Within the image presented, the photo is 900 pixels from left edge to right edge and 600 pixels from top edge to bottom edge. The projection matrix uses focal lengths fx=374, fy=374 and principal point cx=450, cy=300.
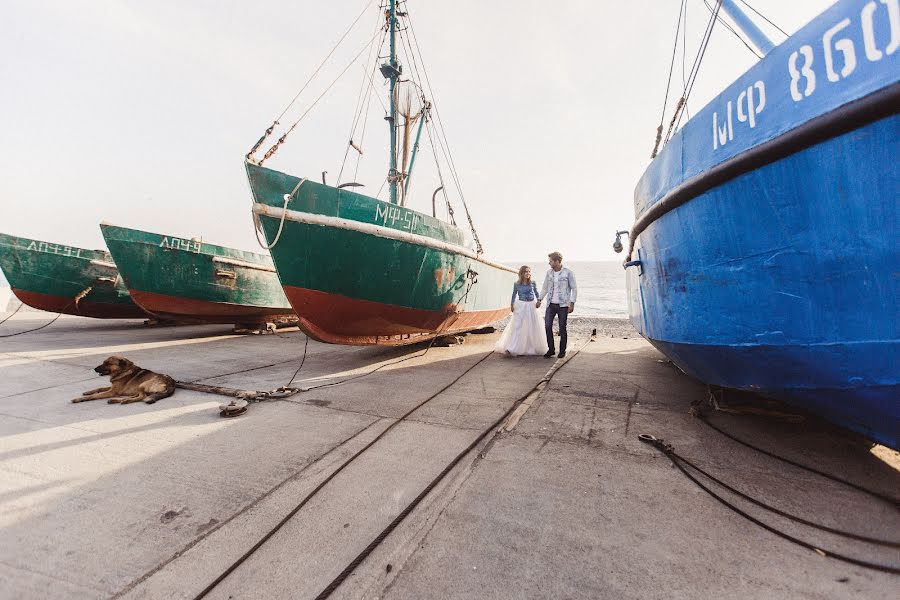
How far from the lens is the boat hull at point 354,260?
12.9ft

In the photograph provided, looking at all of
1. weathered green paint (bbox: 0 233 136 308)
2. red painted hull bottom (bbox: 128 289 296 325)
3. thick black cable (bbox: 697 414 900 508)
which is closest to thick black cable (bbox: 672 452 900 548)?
thick black cable (bbox: 697 414 900 508)

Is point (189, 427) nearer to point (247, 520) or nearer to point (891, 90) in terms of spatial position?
point (247, 520)

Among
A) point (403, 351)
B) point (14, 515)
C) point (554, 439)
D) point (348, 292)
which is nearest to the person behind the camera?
point (14, 515)

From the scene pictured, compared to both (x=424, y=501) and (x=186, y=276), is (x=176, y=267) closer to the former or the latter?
(x=186, y=276)

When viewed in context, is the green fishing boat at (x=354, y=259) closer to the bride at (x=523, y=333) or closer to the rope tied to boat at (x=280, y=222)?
the rope tied to boat at (x=280, y=222)

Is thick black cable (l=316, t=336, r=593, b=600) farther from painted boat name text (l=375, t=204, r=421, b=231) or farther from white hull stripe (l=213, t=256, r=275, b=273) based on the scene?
white hull stripe (l=213, t=256, r=275, b=273)

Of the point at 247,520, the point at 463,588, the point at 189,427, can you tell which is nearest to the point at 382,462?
the point at 247,520

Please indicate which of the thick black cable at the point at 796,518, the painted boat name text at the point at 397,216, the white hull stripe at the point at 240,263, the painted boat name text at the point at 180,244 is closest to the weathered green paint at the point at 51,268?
the painted boat name text at the point at 180,244

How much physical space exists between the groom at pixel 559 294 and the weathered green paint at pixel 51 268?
9099 millimetres

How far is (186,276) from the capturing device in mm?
6699

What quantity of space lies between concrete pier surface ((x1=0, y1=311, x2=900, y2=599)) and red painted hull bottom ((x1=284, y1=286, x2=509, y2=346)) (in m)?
1.33

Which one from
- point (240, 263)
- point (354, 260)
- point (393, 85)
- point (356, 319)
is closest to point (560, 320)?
point (356, 319)

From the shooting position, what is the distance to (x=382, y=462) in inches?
77.4

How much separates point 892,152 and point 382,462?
2442 mm
